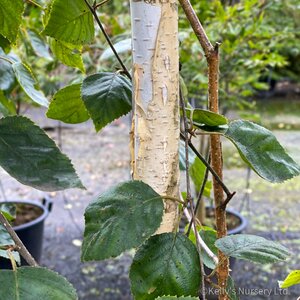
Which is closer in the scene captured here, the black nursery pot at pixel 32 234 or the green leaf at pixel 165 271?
the green leaf at pixel 165 271

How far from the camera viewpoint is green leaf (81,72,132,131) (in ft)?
1.61

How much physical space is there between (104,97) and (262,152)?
6.9 inches

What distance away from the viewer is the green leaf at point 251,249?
38 centimetres

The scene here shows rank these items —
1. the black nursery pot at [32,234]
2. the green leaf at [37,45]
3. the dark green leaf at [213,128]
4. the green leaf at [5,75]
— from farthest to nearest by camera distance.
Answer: the black nursery pot at [32,234] → the green leaf at [37,45] → the green leaf at [5,75] → the dark green leaf at [213,128]

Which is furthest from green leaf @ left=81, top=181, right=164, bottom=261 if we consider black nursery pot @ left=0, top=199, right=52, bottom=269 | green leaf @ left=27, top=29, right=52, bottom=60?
black nursery pot @ left=0, top=199, right=52, bottom=269

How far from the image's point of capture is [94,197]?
169 centimetres

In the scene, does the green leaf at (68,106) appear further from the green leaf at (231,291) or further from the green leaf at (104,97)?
the green leaf at (231,291)

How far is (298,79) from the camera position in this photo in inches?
247

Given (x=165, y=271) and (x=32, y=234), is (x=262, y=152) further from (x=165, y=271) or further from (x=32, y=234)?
(x=32, y=234)

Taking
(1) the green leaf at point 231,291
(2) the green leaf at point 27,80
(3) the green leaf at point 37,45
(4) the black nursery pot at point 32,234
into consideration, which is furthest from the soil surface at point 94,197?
(3) the green leaf at point 37,45

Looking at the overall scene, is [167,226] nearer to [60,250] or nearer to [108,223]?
[108,223]

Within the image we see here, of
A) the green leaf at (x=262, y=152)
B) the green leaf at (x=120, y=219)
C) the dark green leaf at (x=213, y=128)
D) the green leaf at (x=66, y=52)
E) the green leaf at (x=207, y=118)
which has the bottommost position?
the green leaf at (x=120, y=219)

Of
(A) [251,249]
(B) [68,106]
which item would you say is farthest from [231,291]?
(B) [68,106]

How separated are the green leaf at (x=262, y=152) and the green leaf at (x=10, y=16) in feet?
0.71
